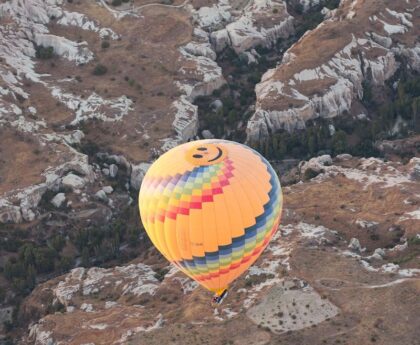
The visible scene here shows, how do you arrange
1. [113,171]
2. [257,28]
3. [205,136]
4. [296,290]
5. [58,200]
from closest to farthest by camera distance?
[296,290], [58,200], [113,171], [205,136], [257,28]

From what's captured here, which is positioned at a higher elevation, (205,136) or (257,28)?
(257,28)

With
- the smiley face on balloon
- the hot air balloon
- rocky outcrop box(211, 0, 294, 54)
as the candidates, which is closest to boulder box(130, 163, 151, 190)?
rocky outcrop box(211, 0, 294, 54)

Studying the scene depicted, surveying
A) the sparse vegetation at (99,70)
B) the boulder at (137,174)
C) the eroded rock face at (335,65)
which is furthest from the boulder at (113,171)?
the sparse vegetation at (99,70)

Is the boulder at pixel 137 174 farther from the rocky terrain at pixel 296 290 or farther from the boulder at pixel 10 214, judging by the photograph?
the boulder at pixel 10 214

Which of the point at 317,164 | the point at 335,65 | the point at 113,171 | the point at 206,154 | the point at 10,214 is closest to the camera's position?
the point at 206,154

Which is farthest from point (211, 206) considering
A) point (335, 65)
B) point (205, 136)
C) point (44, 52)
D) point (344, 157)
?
point (44, 52)

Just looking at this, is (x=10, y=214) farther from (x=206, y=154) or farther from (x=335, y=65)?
(x=335, y=65)

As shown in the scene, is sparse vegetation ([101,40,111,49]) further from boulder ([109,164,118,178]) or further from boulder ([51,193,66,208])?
boulder ([51,193,66,208])
